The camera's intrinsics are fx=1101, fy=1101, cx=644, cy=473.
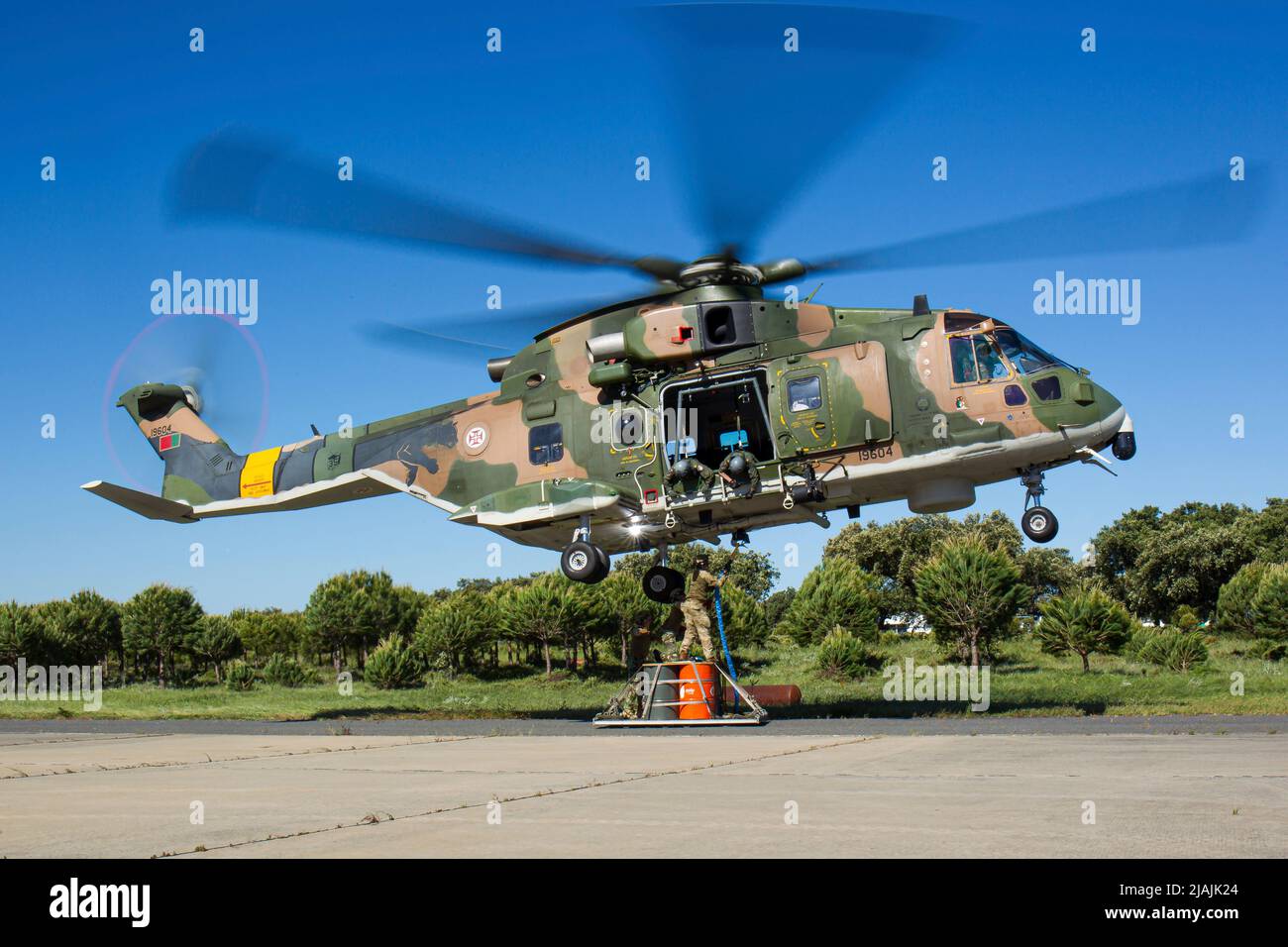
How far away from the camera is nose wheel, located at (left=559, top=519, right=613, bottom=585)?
17.6 meters

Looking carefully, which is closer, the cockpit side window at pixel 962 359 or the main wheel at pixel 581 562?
the cockpit side window at pixel 962 359

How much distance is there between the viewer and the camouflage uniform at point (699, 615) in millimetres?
17516

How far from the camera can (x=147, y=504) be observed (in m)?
21.5

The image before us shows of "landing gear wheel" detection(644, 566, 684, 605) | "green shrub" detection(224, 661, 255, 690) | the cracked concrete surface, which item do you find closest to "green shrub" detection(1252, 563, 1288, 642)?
"landing gear wheel" detection(644, 566, 684, 605)

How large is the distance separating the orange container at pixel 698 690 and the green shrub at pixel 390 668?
21643mm

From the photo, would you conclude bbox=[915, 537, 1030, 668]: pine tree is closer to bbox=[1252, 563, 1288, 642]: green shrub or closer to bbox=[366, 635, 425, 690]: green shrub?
bbox=[1252, 563, 1288, 642]: green shrub

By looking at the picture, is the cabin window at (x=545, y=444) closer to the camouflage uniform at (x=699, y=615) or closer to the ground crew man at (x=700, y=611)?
the ground crew man at (x=700, y=611)

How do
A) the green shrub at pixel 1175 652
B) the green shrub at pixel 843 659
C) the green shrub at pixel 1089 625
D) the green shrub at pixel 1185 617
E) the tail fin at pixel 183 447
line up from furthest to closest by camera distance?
the green shrub at pixel 1185 617 → the green shrub at pixel 1089 625 → the green shrub at pixel 1175 652 → the green shrub at pixel 843 659 → the tail fin at pixel 183 447

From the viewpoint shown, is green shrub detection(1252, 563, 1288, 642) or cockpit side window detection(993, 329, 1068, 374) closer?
cockpit side window detection(993, 329, 1068, 374)

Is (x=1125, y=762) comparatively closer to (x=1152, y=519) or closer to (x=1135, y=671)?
(x=1135, y=671)

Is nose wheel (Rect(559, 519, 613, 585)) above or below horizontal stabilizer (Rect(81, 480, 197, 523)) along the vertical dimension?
below

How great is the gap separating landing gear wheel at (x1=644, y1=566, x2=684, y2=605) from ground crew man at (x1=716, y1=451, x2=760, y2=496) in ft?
9.26

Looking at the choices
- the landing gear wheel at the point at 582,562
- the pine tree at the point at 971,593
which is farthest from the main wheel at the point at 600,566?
the pine tree at the point at 971,593
